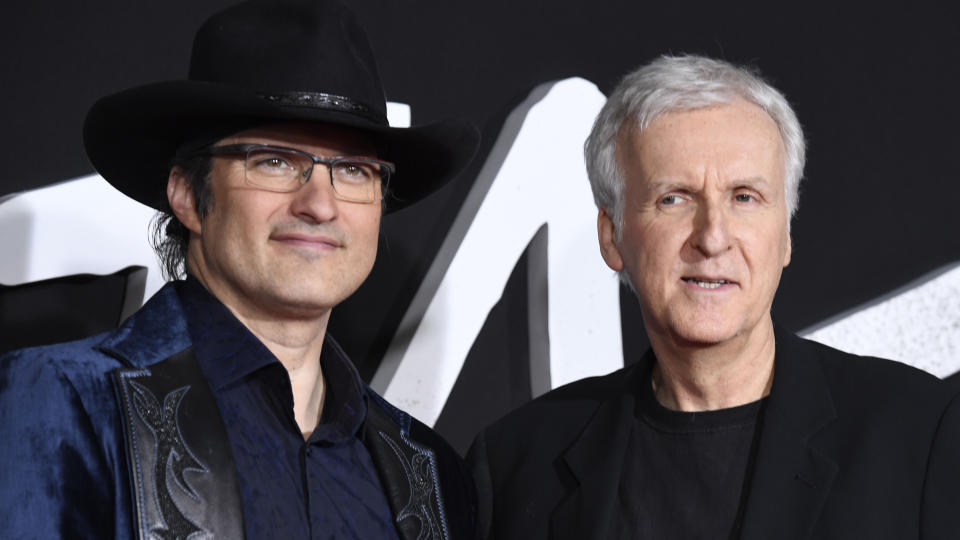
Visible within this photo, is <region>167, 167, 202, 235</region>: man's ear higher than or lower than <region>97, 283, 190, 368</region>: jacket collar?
higher

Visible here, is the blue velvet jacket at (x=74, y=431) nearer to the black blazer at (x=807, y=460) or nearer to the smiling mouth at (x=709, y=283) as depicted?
the black blazer at (x=807, y=460)

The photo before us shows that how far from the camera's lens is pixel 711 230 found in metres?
1.98

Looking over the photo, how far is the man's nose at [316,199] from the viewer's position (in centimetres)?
201

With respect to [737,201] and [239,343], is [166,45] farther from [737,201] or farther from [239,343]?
[737,201]

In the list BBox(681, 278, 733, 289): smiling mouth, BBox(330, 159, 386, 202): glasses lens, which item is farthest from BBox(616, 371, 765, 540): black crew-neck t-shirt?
BBox(330, 159, 386, 202): glasses lens

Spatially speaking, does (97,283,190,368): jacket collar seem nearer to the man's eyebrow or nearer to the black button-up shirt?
the black button-up shirt

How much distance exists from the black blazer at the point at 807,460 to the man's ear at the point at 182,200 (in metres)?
0.84

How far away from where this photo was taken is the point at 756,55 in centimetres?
312

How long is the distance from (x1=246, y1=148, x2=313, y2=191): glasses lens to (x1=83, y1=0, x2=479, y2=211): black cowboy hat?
69 mm

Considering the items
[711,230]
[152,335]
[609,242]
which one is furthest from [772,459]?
[152,335]

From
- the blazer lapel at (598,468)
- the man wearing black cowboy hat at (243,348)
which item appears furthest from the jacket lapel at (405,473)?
the blazer lapel at (598,468)

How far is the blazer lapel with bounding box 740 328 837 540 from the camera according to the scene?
1841 millimetres

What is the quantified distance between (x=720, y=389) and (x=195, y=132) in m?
1.17

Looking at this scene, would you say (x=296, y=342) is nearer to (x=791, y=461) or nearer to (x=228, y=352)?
(x=228, y=352)
